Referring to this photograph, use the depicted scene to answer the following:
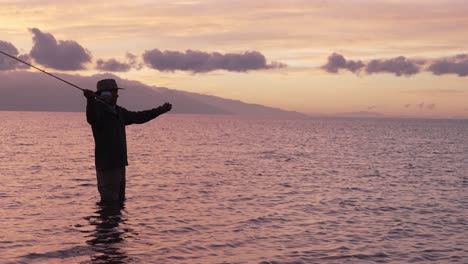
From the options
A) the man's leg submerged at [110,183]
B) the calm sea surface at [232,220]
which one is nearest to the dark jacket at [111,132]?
the man's leg submerged at [110,183]

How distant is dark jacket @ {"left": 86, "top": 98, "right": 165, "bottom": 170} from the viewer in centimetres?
Answer: 1648

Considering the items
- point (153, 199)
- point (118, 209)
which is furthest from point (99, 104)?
point (153, 199)

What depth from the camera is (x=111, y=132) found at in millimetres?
16734

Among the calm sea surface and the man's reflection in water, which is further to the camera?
the calm sea surface

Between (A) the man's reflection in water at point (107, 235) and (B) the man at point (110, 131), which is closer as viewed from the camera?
(A) the man's reflection in water at point (107, 235)

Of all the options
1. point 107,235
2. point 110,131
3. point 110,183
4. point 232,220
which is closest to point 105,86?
point 110,131

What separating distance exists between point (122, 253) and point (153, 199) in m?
9.01

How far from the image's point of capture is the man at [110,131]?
648 inches

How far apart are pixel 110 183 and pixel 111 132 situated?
5.85 ft

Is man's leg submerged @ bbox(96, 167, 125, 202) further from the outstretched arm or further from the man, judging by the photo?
the outstretched arm

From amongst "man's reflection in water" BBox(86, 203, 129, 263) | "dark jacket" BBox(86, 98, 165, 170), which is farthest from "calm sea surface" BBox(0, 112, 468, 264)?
"dark jacket" BBox(86, 98, 165, 170)

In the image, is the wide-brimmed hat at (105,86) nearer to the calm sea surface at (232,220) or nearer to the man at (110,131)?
the man at (110,131)

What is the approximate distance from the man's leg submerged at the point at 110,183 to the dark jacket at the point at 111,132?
245mm

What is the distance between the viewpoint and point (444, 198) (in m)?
25.1
